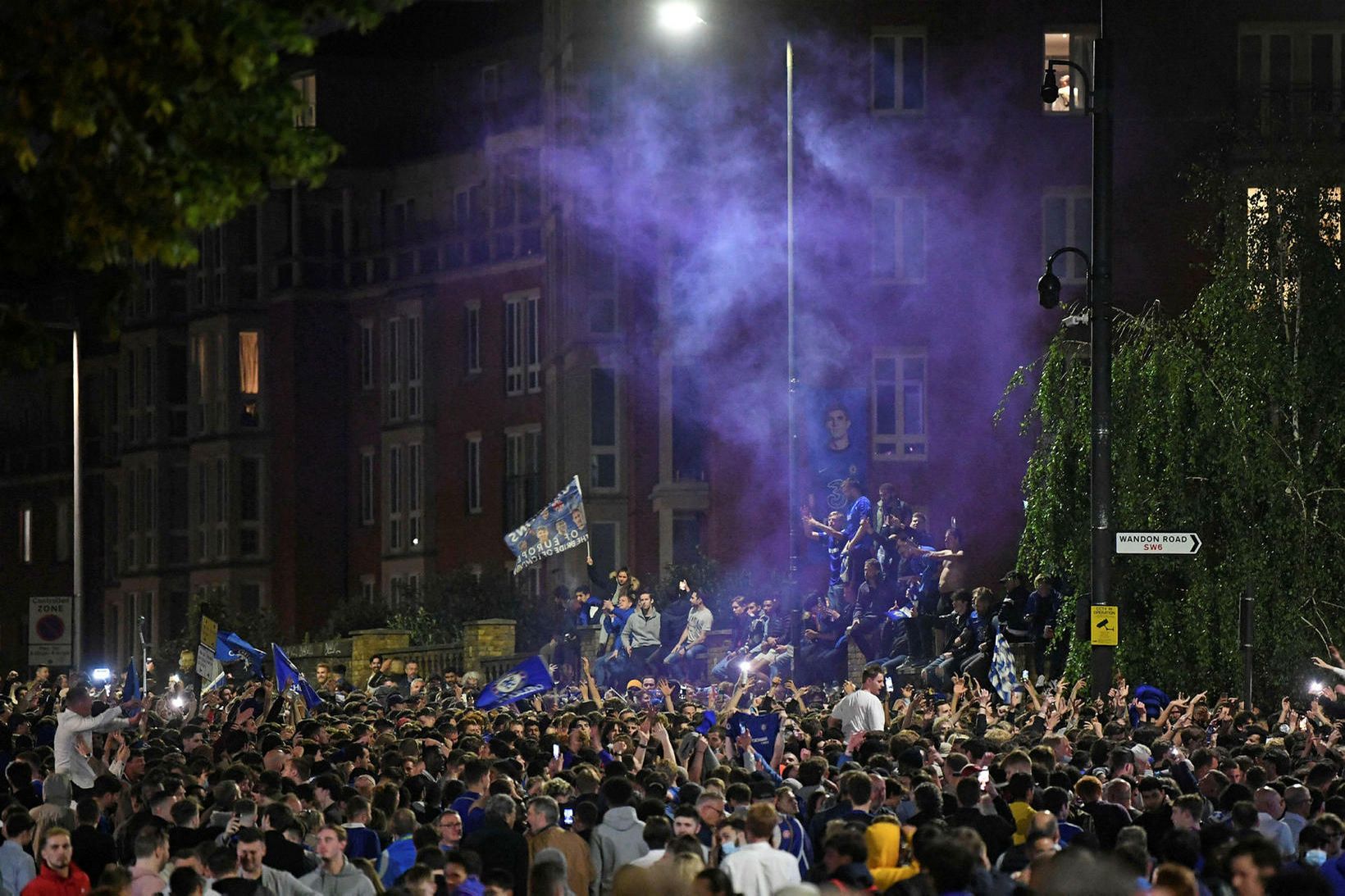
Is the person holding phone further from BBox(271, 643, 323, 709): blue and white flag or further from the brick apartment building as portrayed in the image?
the brick apartment building

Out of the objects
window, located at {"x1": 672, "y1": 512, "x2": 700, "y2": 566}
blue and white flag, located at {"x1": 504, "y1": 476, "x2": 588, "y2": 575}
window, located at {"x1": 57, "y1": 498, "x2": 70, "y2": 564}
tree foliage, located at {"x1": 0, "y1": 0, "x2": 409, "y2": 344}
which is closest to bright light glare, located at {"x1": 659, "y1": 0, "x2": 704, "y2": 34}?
blue and white flag, located at {"x1": 504, "y1": 476, "x2": 588, "y2": 575}

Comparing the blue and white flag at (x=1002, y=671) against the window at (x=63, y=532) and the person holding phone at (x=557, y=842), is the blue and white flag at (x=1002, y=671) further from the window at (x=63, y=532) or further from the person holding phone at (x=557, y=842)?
the window at (x=63, y=532)

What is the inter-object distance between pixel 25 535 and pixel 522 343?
24.3 meters

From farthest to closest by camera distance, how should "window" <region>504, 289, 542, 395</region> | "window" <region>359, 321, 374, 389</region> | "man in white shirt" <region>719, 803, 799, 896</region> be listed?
"window" <region>359, 321, 374, 389</region> < "window" <region>504, 289, 542, 395</region> < "man in white shirt" <region>719, 803, 799, 896</region>

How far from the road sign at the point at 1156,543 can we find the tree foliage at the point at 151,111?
14.5 metres

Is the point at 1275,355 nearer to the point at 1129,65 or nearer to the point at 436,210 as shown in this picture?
the point at 1129,65

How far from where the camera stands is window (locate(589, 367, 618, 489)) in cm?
5103

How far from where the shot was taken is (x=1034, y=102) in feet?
142

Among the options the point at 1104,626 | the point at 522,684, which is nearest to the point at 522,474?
the point at 522,684

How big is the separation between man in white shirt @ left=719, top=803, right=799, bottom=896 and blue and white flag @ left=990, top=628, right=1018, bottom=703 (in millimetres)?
16311

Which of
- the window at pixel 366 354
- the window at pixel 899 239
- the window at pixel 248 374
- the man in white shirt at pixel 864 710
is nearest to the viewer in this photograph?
the man in white shirt at pixel 864 710

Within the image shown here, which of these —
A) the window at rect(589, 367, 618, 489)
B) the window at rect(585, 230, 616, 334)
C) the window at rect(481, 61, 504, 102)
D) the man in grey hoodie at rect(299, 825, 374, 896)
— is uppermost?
the window at rect(481, 61, 504, 102)

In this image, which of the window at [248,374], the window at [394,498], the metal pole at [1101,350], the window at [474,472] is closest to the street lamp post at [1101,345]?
the metal pole at [1101,350]

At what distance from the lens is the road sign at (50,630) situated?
123 feet
